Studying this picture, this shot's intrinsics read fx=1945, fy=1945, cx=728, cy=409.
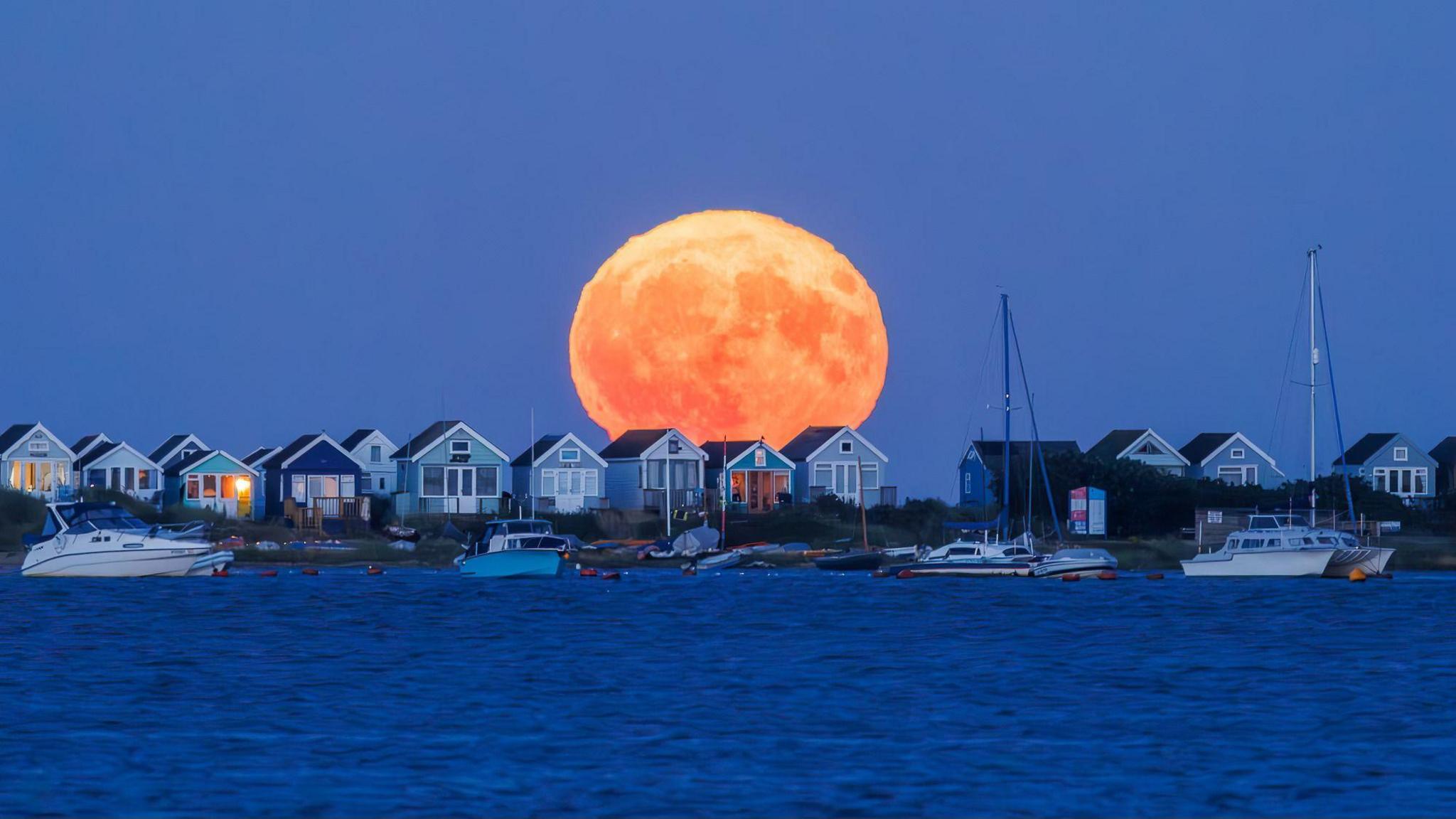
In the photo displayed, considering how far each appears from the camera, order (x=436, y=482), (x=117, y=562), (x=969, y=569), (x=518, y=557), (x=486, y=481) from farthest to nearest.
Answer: (x=486, y=481), (x=436, y=482), (x=518, y=557), (x=969, y=569), (x=117, y=562)

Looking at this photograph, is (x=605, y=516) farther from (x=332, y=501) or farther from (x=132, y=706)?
(x=132, y=706)

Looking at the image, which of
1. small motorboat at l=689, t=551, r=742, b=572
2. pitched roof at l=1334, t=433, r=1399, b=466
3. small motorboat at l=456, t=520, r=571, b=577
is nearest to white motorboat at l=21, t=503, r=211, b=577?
small motorboat at l=456, t=520, r=571, b=577

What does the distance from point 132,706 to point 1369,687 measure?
25.1 m

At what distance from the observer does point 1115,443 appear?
12488cm

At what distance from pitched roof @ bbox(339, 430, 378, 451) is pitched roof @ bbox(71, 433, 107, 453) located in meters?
18.9

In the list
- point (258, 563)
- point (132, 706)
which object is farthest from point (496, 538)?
point (132, 706)

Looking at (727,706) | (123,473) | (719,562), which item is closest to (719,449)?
(719,562)

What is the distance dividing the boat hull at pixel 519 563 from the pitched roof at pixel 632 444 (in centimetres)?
3148

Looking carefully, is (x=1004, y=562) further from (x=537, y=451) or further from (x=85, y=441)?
(x=85, y=441)

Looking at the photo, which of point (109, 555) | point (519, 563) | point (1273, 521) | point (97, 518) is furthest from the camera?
point (1273, 521)

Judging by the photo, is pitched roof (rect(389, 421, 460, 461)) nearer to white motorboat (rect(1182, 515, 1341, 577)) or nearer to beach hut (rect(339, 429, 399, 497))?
beach hut (rect(339, 429, 399, 497))

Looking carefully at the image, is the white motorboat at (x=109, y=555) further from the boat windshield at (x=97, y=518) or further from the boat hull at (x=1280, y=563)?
the boat hull at (x=1280, y=563)

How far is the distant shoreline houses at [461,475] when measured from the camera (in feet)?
344

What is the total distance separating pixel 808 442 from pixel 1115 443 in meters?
23.3
